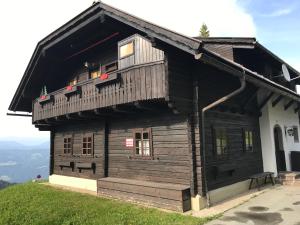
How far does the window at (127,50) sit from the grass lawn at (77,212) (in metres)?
5.43

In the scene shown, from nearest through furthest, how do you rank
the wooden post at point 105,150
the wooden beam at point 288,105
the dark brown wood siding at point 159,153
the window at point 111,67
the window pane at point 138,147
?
1. the dark brown wood siding at point 159,153
2. the window pane at point 138,147
3. the wooden post at point 105,150
4. the window at point 111,67
5. the wooden beam at point 288,105

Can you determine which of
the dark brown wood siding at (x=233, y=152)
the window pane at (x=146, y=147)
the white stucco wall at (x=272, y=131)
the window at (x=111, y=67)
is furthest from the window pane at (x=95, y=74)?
the white stucco wall at (x=272, y=131)

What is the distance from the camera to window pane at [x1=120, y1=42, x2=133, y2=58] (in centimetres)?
1072

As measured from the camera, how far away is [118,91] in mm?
10289

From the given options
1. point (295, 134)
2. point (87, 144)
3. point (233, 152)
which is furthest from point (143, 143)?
point (295, 134)

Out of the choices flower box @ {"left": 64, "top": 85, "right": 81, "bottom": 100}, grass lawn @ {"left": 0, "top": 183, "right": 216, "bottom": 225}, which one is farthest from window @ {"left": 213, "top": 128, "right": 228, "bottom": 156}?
flower box @ {"left": 64, "top": 85, "right": 81, "bottom": 100}

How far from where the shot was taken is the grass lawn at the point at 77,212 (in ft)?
26.1

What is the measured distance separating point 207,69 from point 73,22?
6.02 m

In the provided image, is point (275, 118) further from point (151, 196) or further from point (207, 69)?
point (151, 196)

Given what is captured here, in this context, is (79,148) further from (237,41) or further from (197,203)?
(237,41)

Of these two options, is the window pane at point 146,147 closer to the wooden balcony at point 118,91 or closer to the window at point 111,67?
the wooden balcony at point 118,91

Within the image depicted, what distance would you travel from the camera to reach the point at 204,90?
10.1 m

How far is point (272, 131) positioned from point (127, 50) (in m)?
7.63

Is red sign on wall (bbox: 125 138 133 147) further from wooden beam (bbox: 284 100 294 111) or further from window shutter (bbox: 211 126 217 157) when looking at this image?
wooden beam (bbox: 284 100 294 111)
